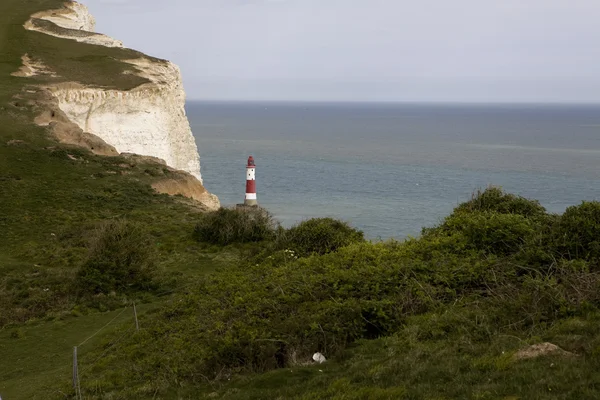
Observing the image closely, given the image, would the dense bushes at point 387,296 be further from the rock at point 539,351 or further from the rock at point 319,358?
the rock at point 539,351

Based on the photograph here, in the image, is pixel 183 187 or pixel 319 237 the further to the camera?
pixel 183 187

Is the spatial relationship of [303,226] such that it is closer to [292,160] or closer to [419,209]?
[419,209]

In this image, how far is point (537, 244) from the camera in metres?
14.4

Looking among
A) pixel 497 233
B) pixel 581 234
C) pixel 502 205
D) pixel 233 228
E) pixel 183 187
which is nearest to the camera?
pixel 581 234

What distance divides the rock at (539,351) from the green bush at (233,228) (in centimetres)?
1565

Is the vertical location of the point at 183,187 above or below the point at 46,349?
above

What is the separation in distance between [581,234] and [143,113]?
33959mm

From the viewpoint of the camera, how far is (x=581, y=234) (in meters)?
13.9

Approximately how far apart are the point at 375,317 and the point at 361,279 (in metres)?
1.49

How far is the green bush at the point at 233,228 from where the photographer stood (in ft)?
81.6

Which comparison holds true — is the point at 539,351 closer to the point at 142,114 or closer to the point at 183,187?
the point at 183,187

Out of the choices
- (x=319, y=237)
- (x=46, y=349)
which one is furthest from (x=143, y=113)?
(x=46, y=349)

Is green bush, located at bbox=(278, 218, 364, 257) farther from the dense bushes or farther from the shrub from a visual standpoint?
the shrub

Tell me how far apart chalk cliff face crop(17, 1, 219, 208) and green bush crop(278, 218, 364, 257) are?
1646 centimetres
